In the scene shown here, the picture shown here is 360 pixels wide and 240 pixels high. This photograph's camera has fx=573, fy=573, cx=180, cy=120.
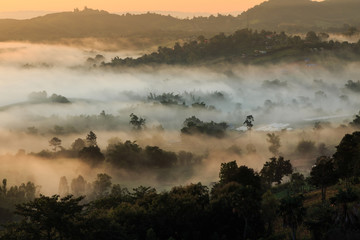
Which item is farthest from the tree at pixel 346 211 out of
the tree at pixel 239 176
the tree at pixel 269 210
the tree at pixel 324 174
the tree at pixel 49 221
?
the tree at pixel 49 221

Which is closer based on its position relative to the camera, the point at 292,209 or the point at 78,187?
the point at 292,209

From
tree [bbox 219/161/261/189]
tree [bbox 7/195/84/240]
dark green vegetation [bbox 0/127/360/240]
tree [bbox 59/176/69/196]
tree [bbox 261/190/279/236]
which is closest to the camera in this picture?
tree [bbox 7/195/84/240]

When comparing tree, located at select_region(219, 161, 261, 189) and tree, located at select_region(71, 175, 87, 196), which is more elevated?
tree, located at select_region(219, 161, 261, 189)

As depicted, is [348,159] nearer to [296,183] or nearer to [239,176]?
[296,183]

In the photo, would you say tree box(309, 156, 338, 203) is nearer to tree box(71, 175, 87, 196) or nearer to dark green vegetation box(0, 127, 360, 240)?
dark green vegetation box(0, 127, 360, 240)

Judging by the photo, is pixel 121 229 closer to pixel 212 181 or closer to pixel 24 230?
pixel 24 230

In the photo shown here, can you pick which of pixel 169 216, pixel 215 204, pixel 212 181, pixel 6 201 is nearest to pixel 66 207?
pixel 169 216

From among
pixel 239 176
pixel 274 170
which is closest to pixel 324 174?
pixel 239 176

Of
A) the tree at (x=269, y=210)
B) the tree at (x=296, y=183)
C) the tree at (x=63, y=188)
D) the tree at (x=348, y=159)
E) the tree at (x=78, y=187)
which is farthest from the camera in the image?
the tree at (x=63, y=188)

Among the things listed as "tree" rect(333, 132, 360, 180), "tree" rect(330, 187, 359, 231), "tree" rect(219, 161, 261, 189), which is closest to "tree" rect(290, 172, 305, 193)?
"tree" rect(333, 132, 360, 180)

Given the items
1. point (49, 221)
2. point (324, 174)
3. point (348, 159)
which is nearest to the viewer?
point (49, 221)

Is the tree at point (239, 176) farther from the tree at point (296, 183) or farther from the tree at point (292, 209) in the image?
the tree at point (292, 209)

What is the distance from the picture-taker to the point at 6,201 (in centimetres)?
17088

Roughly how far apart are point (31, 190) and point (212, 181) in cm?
6016
